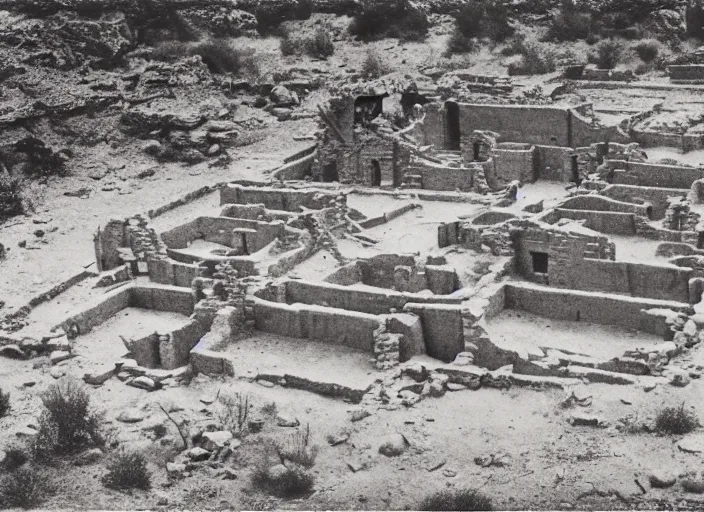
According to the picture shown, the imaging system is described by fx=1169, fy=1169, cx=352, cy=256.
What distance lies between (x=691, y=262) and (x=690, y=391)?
22.5 ft

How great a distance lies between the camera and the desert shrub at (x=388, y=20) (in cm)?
5153

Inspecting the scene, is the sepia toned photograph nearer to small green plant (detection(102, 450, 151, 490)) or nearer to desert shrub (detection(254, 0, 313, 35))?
small green plant (detection(102, 450, 151, 490))

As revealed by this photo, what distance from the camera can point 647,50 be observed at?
149ft

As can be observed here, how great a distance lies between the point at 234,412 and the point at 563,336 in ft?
21.1

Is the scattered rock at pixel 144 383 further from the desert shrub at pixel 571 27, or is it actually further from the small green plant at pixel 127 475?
the desert shrub at pixel 571 27

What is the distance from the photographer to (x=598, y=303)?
72.0 ft

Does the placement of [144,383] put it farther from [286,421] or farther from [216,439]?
[216,439]

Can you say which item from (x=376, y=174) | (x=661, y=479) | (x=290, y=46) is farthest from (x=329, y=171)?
(x=661, y=479)

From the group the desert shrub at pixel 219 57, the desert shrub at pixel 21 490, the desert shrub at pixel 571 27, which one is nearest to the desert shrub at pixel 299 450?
the desert shrub at pixel 21 490

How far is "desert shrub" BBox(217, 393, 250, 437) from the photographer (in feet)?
61.2

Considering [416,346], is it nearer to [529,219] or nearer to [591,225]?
[529,219]

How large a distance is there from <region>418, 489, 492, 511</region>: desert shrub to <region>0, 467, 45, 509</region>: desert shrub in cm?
522

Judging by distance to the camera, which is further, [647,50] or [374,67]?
[374,67]

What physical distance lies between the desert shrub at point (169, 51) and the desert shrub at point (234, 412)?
29700 mm
